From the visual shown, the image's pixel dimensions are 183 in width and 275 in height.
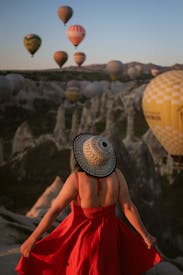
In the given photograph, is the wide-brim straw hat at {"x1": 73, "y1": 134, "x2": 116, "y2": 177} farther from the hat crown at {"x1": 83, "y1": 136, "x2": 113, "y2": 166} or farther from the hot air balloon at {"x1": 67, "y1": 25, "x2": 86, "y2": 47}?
the hot air balloon at {"x1": 67, "y1": 25, "x2": 86, "y2": 47}

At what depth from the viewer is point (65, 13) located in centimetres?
5484

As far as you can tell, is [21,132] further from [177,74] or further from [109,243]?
[109,243]

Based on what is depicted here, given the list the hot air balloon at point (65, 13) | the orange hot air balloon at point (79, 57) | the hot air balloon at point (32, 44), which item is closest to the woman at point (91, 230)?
the hot air balloon at point (32, 44)

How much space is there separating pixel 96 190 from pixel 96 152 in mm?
412

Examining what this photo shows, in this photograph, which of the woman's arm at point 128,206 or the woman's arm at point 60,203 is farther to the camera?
the woman's arm at point 128,206

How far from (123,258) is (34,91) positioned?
183ft

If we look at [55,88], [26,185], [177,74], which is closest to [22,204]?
[26,185]

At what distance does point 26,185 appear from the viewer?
62.3 feet

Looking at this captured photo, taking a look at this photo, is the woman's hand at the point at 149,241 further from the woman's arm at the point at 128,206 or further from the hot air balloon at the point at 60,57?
the hot air balloon at the point at 60,57

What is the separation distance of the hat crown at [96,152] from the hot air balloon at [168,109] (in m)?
9.13

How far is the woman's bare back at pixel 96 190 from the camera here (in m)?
3.81

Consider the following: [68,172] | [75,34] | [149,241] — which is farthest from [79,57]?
[149,241]

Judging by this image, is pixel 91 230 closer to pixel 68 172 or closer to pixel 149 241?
pixel 149 241

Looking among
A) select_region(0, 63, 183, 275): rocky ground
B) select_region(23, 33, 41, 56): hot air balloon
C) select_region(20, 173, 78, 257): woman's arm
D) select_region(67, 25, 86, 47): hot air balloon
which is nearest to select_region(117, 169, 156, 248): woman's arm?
select_region(20, 173, 78, 257): woman's arm
